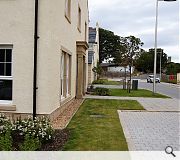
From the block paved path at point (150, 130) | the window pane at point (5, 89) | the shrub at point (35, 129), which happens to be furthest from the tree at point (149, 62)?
the shrub at point (35, 129)

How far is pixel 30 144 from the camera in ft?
23.4

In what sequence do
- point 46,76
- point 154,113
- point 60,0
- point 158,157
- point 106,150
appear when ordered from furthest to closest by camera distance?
1. point 154,113
2. point 60,0
3. point 46,76
4. point 106,150
5. point 158,157

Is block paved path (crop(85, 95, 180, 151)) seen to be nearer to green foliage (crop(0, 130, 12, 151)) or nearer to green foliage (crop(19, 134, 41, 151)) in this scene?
green foliage (crop(19, 134, 41, 151))

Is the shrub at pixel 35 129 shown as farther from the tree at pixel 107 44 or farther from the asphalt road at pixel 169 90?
the tree at pixel 107 44

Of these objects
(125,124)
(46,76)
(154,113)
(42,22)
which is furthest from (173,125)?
(42,22)

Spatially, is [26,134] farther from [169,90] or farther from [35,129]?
[169,90]

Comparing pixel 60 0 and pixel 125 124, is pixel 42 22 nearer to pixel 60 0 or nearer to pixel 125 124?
pixel 60 0

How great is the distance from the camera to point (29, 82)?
10680 mm

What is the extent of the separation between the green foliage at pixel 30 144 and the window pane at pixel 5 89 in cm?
378

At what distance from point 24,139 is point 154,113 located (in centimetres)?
795

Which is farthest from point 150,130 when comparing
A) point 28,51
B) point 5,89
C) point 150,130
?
point 5,89

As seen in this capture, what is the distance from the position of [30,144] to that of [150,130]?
4243mm

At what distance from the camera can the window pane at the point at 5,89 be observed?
433 inches

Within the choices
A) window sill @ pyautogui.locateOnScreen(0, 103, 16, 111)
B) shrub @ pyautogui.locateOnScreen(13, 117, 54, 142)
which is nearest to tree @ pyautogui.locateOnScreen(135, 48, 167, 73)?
window sill @ pyautogui.locateOnScreen(0, 103, 16, 111)
